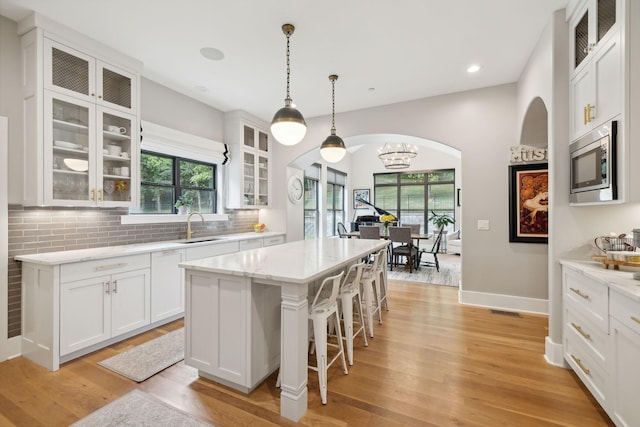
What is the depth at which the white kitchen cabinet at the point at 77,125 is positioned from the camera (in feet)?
8.14

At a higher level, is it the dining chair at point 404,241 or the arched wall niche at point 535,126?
the arched wall niche at point 535,126

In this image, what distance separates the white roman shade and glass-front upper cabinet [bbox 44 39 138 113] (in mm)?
432

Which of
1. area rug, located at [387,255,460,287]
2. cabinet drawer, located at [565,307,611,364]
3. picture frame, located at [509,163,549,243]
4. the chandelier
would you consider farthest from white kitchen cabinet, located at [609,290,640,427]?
the chandelier

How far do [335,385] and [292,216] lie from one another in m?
3.73

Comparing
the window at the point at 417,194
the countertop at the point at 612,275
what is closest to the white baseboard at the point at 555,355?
the countertop at the point at 612,275

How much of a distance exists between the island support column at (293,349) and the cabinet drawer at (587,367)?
1.84 m

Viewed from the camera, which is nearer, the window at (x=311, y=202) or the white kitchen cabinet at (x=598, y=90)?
the white kitchen cabinet at (x=598, y=90)

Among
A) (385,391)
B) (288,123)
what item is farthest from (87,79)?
(385,391)

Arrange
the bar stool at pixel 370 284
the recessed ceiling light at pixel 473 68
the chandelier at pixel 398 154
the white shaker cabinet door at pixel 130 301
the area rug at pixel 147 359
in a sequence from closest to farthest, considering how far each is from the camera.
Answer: the area rug at pixel 147 359, the white shaker cabinet door at pixel 130 301, the bar stool at pixel 370 284, the recessed ceiling light at pixel 473 68, the chandelier at pixel 398 154

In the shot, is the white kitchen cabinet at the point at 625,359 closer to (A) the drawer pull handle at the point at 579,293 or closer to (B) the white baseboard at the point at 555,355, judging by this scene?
(A) the drawer pull handle at the point at 579,293

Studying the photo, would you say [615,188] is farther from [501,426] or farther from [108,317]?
[108,317]

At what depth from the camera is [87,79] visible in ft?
9.16

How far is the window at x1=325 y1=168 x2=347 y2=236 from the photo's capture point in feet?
29.2

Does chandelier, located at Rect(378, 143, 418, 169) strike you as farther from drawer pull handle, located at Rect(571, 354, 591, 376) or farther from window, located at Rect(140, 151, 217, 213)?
drawer pull handle, located at Rect(571, 354, 591, 376)
